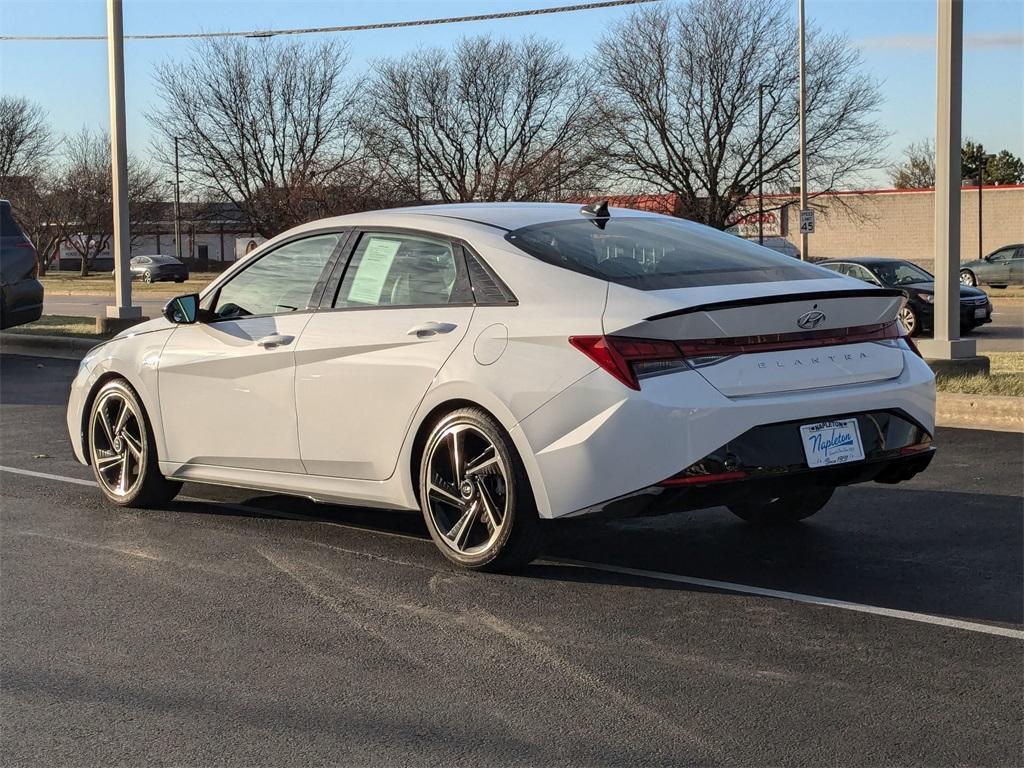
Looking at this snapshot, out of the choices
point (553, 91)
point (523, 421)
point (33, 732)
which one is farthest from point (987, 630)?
point (553, 91)

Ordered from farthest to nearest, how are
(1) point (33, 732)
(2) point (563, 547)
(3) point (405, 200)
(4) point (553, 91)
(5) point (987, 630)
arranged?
(4) point (553, 91) → (3) point (405, 200) → (2) point (563, 547) → (5) point (987, 630) → (1) point (33, 732)

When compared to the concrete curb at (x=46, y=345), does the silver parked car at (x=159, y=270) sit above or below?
above

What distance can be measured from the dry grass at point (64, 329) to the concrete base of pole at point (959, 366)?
11.0 metres

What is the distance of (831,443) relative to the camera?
526 centimetres

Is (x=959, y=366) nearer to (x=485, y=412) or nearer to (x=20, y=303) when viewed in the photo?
(x=485, y=412)

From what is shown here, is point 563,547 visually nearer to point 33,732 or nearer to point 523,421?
point 523,421

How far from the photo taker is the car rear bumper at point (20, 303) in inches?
646

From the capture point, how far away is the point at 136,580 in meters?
5.68

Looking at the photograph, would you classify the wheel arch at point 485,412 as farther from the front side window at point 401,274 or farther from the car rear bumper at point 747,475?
the front side window at point 401,274

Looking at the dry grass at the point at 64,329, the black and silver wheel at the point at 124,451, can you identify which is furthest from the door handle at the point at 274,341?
the dry grass at the point at 64,329

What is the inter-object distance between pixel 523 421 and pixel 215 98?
61395 millimetres

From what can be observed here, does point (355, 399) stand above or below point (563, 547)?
above

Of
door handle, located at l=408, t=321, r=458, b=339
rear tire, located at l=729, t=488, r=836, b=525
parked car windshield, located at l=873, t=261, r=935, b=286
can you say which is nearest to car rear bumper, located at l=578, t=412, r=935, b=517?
door handle, located at l=408, t=321, r=458, b=339

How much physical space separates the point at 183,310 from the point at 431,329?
176 cm
